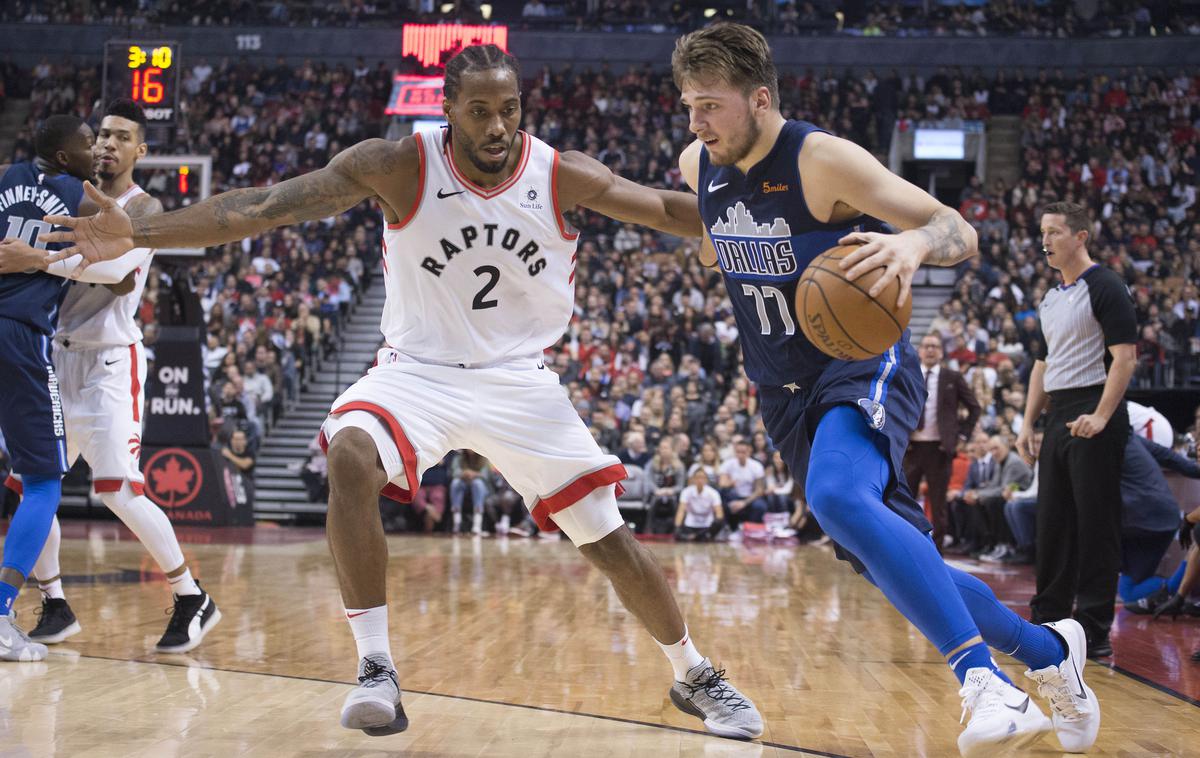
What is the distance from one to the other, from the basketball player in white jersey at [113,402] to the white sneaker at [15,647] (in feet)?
1.27

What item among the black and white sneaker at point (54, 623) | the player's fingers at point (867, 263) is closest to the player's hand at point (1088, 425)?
the player's fingers at point (867, 263)

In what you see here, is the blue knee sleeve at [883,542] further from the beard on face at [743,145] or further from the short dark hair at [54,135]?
the short dark hair at [54,135]

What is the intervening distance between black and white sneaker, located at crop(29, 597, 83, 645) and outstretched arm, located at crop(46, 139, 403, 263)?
218 centimetres

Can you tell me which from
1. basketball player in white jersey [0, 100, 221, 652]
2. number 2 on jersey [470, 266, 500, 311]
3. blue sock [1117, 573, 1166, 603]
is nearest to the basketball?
number 2 on jersey [470, 266, 500, 311]

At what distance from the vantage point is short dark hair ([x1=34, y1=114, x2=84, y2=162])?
15.9 feet

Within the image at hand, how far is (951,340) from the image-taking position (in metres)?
15.4

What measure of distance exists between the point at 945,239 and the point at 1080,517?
286 centimetres

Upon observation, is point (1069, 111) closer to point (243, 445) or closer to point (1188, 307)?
point (1188, 307)

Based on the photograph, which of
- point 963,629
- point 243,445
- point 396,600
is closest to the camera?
point 963,629

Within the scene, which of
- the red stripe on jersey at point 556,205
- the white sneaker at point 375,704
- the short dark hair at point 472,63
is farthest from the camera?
the red stripe on jersey at point 556,205

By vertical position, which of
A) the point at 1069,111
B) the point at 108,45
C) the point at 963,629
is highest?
the point at 1069,111

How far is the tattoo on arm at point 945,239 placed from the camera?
2.77 metres

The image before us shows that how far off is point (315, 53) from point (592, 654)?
2367cm

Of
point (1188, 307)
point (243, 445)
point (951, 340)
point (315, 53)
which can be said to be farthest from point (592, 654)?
point (315, 53)
